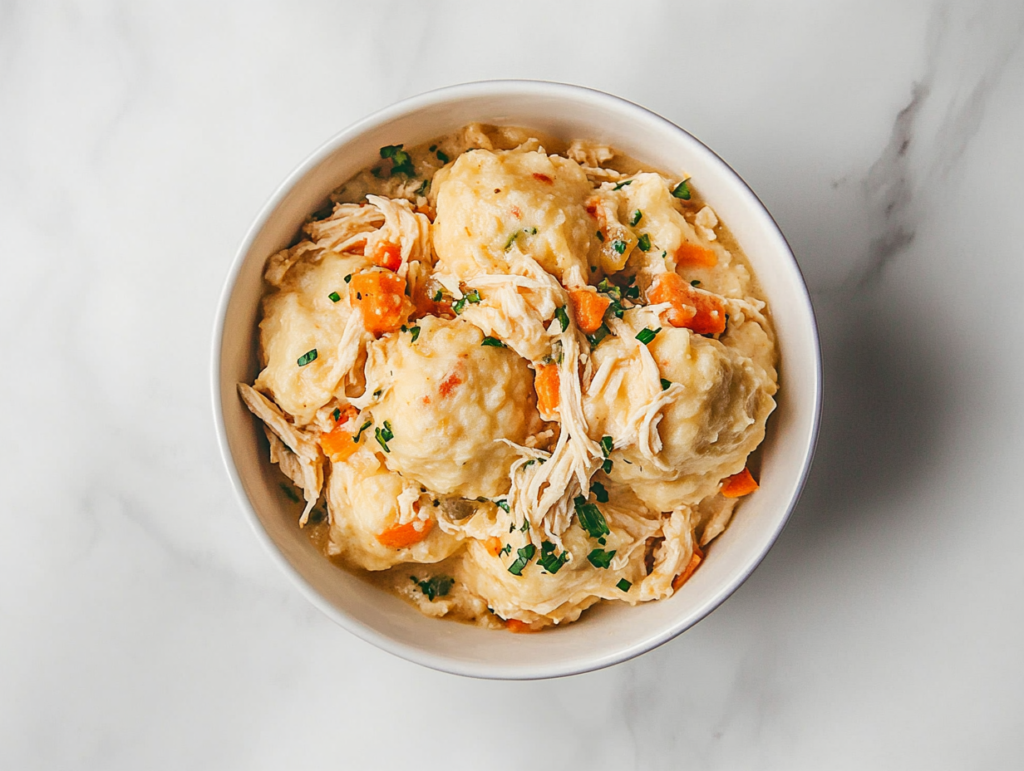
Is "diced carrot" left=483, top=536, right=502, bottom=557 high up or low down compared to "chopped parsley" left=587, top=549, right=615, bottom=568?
down

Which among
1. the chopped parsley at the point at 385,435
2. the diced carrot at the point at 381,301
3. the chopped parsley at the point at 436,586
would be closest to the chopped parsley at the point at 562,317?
the diced carrot at the point at 381,301

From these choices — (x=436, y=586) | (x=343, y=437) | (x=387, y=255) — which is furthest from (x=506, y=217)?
(x=436, y=586)

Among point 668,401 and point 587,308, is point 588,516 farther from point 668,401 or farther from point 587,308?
point 587,308

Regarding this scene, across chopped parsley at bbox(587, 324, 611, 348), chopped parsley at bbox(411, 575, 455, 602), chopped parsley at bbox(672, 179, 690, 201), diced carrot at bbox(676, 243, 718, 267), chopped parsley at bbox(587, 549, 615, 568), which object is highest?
chopped parsley at bbox(672, 179, 690, 201)

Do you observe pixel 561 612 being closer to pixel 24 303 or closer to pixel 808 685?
pixel 808 685

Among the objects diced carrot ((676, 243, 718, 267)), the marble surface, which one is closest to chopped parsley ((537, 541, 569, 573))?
diced carrot ((676, 243, 718, 267))

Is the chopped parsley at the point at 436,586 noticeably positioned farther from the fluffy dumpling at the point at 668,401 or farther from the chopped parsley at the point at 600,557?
the fluffy dumpling at the point at 668,401

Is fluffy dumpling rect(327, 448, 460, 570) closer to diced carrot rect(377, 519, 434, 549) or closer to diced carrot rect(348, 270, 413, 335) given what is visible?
diced carrot rect(377, 519, 434, 549)

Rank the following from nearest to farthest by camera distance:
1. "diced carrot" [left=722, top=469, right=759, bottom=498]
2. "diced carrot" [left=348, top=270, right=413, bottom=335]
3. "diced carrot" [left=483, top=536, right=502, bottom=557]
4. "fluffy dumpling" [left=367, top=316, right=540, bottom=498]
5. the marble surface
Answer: "fluffy dumpling" [left=367, top=316, right=540, bottom=498]
"diced carrot" [left=348, top=270, right=413, bottom=335]
"diced carrot" [left=483, top=536, right=502, bottom=557]
"diced carrot" [left=722, top=469, right=759, bottom=498]
the marble surface
